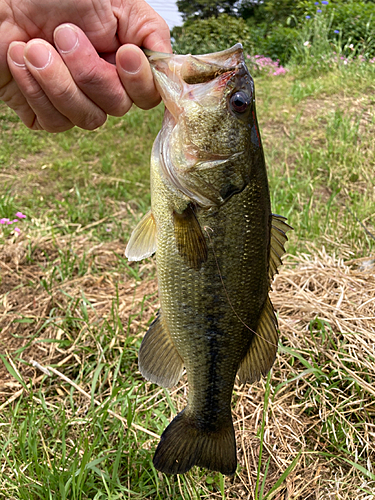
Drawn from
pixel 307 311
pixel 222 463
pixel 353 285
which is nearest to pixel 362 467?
pixel 222 463

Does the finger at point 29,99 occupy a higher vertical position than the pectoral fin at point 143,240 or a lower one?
higher

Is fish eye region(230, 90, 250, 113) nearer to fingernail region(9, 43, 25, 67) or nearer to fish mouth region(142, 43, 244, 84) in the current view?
fish mouth region(142, 43, 244, 84)

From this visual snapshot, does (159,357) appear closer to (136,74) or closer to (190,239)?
(190,239)

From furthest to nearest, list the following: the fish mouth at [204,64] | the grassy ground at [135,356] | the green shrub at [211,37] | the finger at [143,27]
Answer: the green shrub at [211,37], the grassy ground at [135,356], the finger at [143,27], the fish mouth at [204,64]

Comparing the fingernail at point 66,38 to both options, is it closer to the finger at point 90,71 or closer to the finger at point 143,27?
the finger at point 90,71

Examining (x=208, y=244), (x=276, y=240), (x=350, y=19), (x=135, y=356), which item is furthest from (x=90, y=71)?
(x=350, y=19)

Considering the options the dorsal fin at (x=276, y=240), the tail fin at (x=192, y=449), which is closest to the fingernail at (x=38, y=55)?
the dorsal fin at (x=276, y=240)

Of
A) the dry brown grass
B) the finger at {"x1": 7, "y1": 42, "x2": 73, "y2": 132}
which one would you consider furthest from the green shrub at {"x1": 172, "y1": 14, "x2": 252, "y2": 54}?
the finger at {"x1": 7, "y1": 42, "x2": 73, "y2": 132}

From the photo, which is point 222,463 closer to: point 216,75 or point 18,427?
point 18,427
